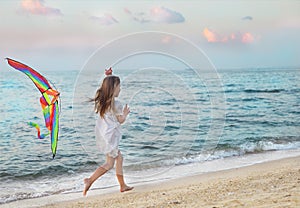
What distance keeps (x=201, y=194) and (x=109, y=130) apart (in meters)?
1.35

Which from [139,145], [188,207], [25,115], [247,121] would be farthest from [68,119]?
[188,207]

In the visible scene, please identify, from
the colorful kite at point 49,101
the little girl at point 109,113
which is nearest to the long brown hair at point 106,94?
the little girl at point 109,113

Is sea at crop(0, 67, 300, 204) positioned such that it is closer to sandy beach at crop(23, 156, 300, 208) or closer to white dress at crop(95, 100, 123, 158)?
white dress at crop(95, 100, 123, 158)

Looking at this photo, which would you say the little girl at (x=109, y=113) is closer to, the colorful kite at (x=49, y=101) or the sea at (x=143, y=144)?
the sea at (x=143, y=144)

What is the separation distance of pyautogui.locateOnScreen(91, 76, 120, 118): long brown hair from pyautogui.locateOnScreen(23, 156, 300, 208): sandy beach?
3.79 feet

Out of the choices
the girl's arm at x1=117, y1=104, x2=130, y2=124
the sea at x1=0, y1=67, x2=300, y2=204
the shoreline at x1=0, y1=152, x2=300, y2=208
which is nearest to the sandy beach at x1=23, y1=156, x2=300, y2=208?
the shoreline at x1=0, y1=152, x2=300, y2=208

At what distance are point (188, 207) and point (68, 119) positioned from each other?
10251 mm

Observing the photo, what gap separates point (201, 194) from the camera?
210 inches

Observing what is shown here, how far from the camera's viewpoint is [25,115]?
1709 cm

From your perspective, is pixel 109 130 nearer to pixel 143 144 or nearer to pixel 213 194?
pixel 213 194

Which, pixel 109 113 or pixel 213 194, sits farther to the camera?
pixel 109 113

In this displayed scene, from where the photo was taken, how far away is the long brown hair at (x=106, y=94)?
5.42 m

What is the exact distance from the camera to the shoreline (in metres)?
4.68

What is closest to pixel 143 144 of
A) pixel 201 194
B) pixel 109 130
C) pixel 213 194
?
pixel 109 130
